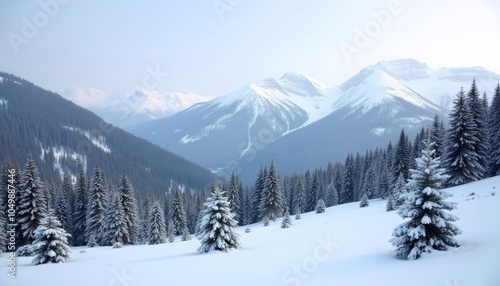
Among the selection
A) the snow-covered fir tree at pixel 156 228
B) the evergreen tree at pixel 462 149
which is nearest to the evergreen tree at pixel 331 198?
the evergreen tree at pixel 462 149

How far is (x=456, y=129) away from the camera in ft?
117

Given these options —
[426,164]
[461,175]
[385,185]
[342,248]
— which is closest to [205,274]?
[342,248]

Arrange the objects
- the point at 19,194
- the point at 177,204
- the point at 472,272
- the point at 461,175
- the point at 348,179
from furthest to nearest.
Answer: the point at 348,179 → the point at 177,204 → the point at 19,194 → the point at 461,175 → the point at 472,272

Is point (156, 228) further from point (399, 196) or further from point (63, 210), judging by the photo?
point (399, 196)

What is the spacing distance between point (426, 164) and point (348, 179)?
70.9 metres

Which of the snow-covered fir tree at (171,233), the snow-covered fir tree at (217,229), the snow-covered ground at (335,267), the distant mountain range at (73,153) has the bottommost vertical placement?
the snow-covered fir tree at (171,233)

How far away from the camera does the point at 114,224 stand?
41.7 metres

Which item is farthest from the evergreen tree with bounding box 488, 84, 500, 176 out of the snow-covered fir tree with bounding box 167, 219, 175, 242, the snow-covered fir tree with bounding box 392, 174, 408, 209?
the snow-covered fir tree with bounding box 167, 219, 175, 242

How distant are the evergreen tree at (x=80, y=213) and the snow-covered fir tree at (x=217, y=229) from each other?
124ft

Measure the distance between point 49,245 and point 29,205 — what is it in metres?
20.9

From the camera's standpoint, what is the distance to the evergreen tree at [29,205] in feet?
118

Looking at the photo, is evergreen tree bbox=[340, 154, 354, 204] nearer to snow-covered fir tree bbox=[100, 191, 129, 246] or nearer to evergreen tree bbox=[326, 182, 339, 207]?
evergreen tree bbox=[326, 182, 339, 207]

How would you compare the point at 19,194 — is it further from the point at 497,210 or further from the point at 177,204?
the point at 497,210

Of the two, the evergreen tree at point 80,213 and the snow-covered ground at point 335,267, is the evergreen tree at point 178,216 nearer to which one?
the evergreen tree at point 80,213
